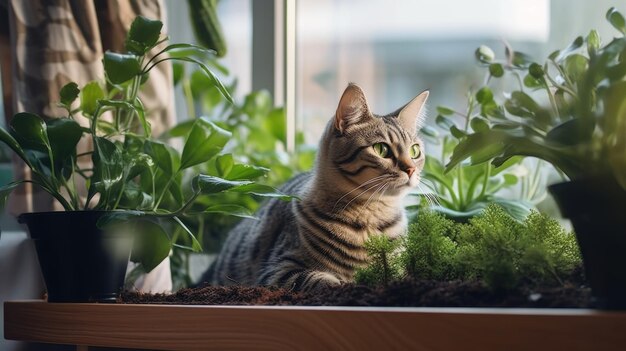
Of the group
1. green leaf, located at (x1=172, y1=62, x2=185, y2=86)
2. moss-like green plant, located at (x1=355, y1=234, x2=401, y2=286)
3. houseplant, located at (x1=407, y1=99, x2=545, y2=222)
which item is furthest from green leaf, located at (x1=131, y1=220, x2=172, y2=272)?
green leaf, located at (x1=172, y1=62, x2=185, y2=86)

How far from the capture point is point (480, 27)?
2027 mm

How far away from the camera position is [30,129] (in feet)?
4.11

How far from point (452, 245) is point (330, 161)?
0.45 metres

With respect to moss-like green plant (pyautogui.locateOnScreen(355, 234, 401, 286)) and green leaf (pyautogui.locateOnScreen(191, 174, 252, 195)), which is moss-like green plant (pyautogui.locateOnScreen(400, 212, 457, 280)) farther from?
green leaf (pyautogui.locateOnScreen(191, 174, 252, 195))

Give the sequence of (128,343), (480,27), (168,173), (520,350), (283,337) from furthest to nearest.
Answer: (480,27) < (168,173) < (128,343) < (283,337) < (520,350)

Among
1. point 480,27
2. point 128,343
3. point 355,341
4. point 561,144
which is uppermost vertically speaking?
point 480,27

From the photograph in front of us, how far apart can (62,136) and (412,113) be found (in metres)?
0.74

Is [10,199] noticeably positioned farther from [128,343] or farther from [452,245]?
[452,245]

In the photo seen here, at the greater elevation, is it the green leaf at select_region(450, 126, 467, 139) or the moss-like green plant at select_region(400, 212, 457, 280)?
the green leaf at select_region(450, 126, 467, 139)

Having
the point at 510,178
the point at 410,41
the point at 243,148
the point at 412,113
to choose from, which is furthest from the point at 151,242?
the point at 410,41

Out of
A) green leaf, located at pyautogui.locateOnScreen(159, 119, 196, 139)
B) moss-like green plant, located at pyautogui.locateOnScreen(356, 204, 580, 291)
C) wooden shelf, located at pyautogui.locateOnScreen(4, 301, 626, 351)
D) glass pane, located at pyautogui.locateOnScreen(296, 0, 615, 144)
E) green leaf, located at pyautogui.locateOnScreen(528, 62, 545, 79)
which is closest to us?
wooden shelf, located at pyautogui.locateOnScreen(4, 301, 626, 351)

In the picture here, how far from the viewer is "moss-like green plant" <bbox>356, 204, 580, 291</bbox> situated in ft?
3.26

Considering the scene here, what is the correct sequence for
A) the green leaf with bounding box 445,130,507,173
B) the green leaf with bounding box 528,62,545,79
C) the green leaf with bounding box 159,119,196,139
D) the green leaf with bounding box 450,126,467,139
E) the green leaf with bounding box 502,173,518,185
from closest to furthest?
the green leaf with bounding box 445,130,507,173 → the green leaf with bounding box 528,62,545,79 → the green leaf with bounding box 450,126,467,139 → the green leaf with bounding box 502,173,518,185 → the green leaf with bounding box 159,119,196,139

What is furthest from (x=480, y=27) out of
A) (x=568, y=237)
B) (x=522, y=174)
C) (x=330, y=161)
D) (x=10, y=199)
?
(x=10, y=199)
